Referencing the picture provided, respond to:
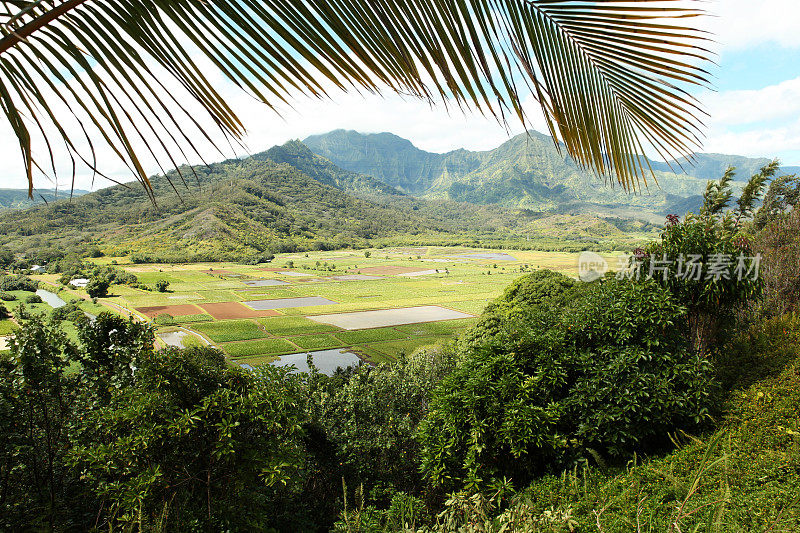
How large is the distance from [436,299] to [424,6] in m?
47.9

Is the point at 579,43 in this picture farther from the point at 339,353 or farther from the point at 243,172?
the point at 243,172

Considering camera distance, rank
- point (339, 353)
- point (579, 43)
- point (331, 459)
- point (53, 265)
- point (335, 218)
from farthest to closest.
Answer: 1. point (335, 218)
2. point (53, 265)
3. point (339, 353)
4. point (331, 459)
5. point (579, 43)

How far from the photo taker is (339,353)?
98.2 feet

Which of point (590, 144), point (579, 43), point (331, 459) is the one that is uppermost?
point (579, 43)

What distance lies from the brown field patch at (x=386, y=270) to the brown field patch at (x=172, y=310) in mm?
29745

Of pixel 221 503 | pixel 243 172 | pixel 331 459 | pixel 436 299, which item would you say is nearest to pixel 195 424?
pixel 221 503

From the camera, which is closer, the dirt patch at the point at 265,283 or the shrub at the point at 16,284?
the shrub at the point at 16,284

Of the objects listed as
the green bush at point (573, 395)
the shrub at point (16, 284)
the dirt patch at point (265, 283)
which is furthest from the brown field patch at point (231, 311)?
the green bush at point (573, 395)

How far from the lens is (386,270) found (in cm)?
6900

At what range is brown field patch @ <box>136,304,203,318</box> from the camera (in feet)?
120

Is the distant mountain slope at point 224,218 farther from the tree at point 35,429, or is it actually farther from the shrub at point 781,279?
the shrub at point 781,279

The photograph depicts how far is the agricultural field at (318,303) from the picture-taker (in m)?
31.6

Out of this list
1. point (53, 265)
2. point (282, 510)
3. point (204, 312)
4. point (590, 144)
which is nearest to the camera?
point (590, 144)

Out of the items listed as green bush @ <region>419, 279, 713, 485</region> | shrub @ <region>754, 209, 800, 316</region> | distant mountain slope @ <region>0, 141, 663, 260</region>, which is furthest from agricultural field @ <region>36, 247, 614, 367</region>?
shrub @ <region>754, 209, 800, 316</region>
